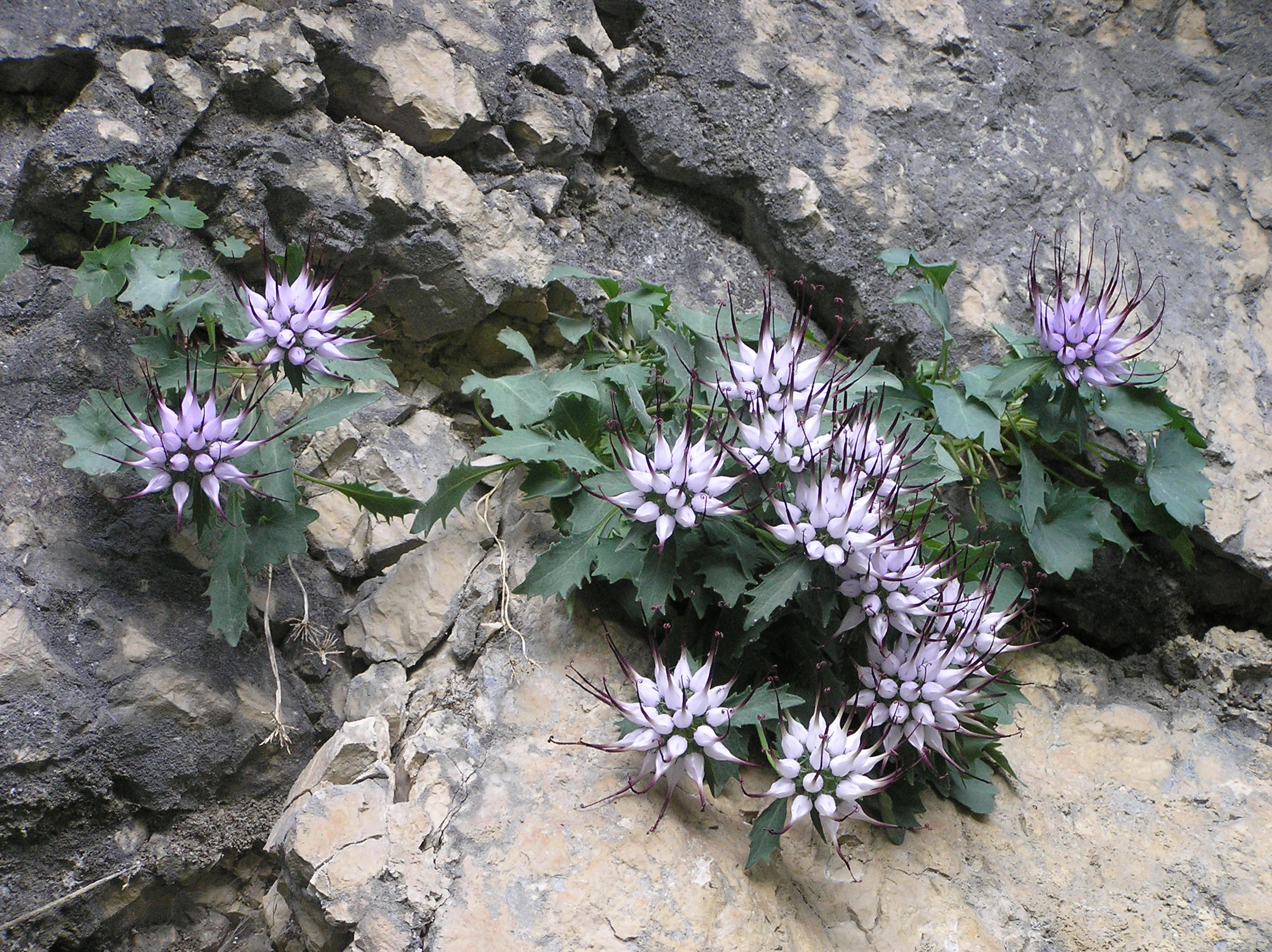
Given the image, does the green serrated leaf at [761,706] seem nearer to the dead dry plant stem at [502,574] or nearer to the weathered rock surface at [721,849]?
the weathered rock surface at [721,849]

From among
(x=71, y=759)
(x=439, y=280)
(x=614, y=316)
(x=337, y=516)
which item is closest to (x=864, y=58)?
(x=614, y=316)

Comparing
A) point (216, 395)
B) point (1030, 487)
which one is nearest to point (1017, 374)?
point (1030, 487)

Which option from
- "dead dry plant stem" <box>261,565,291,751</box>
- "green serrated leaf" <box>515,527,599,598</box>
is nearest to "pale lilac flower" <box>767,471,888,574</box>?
"green serrated leaf" <box>515,527,599,598</box>

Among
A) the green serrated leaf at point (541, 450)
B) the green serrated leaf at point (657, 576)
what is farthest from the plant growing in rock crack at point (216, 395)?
the green serrated leaf at point (657, 576)

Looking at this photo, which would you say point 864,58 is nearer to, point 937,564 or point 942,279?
point 942,279

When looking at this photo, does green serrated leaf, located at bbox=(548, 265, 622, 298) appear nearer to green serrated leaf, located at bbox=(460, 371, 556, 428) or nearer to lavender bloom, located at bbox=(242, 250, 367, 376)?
green serrated leaf, located at bbox=(460, 371, 556, 428)

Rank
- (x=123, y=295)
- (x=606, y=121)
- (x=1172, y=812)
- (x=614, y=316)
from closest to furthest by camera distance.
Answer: (x=123, y=295), (x=1172, y=812), (x=614, y=316), (x=606, y=121)
